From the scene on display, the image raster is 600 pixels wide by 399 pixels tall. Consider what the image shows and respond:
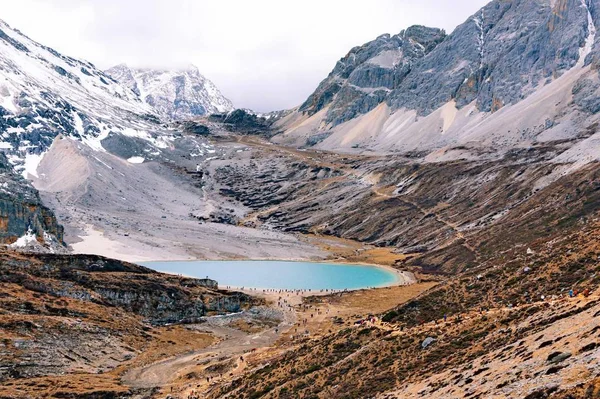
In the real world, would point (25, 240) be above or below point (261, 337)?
above

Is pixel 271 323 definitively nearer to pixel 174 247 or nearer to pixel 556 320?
pixel 556 320

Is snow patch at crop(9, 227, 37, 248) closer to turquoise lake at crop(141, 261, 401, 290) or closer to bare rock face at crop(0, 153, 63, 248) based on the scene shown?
bare rock face at crop(0, 153, 63, 248)

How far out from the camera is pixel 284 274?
14450 cm

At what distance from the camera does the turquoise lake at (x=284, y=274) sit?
427 ft

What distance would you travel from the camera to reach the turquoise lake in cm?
13025

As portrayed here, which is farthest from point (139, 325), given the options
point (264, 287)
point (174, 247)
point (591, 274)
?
point (174, 247)

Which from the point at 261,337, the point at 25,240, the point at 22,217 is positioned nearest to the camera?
the point at 261,337

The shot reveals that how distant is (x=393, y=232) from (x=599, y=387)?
547ft

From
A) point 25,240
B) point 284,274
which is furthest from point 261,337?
point 25,240

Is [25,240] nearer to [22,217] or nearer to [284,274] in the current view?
[22,217]

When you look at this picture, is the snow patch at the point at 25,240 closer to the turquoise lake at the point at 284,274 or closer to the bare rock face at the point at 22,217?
the bare rock face at the point at 22,217

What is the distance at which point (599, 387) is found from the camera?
1867 cm

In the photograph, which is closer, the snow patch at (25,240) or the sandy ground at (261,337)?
the sandy ground at (261,337)

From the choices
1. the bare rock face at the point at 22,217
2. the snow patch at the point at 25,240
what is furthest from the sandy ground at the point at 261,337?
the bare rock face at the point at 22,217
